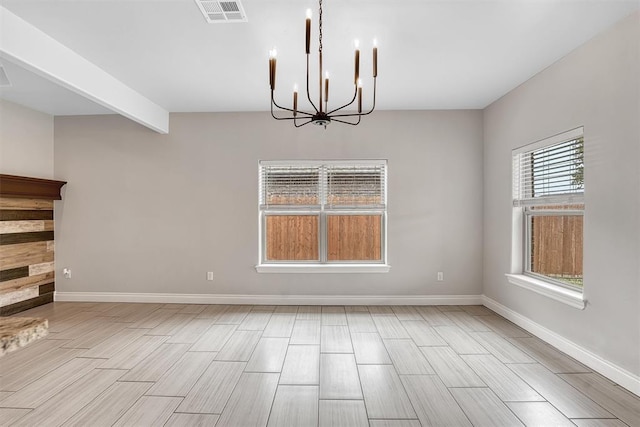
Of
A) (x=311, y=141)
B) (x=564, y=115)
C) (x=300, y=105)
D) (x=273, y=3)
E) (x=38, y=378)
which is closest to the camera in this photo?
(x=273, y=3)

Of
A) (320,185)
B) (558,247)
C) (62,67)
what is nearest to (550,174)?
(558,247)

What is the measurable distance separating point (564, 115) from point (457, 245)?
2.12 m

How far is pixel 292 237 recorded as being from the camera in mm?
4984

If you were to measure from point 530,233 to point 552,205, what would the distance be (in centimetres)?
53

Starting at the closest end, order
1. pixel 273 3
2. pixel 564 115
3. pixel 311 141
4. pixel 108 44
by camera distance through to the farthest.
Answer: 1. pixel 273 3
2. pixel 108 44
3. pixel 564 115
4. pixel 311 141

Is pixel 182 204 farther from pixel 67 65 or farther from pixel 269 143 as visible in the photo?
pixel 67 65

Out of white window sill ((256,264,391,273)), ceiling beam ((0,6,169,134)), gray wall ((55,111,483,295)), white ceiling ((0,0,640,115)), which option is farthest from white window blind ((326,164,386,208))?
ceiling beam ((0,6,169,134))

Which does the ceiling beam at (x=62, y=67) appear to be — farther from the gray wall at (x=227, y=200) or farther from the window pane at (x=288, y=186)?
the window pane at (x=288, y=186)

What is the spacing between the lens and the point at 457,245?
4.81 meters

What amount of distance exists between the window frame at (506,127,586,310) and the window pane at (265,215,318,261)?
2510 mm

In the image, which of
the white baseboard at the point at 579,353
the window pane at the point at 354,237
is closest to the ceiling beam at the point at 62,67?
the window pane at the point at 354,237

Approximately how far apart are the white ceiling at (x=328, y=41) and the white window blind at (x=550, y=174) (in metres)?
0.82

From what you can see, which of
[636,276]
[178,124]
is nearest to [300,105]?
[178,124]

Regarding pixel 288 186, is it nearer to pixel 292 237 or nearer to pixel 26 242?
pixel 292 237
